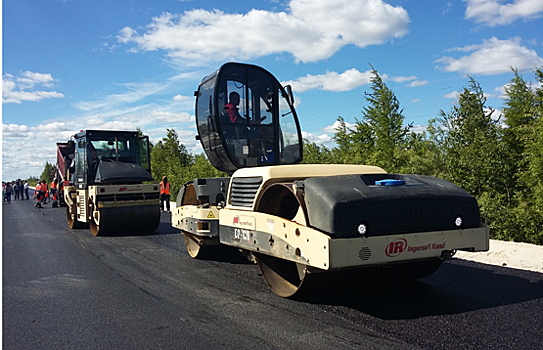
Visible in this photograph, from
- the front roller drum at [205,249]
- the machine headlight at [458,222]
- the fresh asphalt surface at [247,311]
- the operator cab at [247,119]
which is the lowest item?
the fresh asphalt surface at [247,311]

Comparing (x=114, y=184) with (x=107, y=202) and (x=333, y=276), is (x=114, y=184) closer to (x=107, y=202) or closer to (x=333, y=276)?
(x=107, y=202)

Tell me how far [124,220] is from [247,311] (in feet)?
24.8

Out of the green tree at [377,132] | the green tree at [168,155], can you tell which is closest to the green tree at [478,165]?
the green tree at [377,132]

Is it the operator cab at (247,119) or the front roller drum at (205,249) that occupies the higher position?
the operator cab at (247,119)

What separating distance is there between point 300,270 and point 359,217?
113 centimetres

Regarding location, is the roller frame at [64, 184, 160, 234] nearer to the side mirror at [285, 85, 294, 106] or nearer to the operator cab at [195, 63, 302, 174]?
the operator cab at [195, 63, 302, 174]

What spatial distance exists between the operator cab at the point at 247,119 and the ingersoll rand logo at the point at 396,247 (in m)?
2.85

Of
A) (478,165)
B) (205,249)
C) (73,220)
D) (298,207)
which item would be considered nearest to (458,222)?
(298,207)

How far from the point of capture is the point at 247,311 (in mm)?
4727

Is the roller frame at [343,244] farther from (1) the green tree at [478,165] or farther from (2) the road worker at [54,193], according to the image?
(2) the road worker at [54,193]

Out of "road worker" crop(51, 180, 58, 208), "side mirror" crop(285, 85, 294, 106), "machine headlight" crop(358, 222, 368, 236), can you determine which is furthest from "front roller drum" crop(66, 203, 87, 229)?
"road worker" crop(51, 180, 58, 208)

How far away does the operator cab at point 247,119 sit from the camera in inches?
260

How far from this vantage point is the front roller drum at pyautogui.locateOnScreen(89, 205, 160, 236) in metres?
11.3

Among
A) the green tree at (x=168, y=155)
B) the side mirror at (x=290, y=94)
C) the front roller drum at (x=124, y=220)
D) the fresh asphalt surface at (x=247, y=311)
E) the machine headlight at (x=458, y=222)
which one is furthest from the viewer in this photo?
the green tree at (x=168, y=155)
